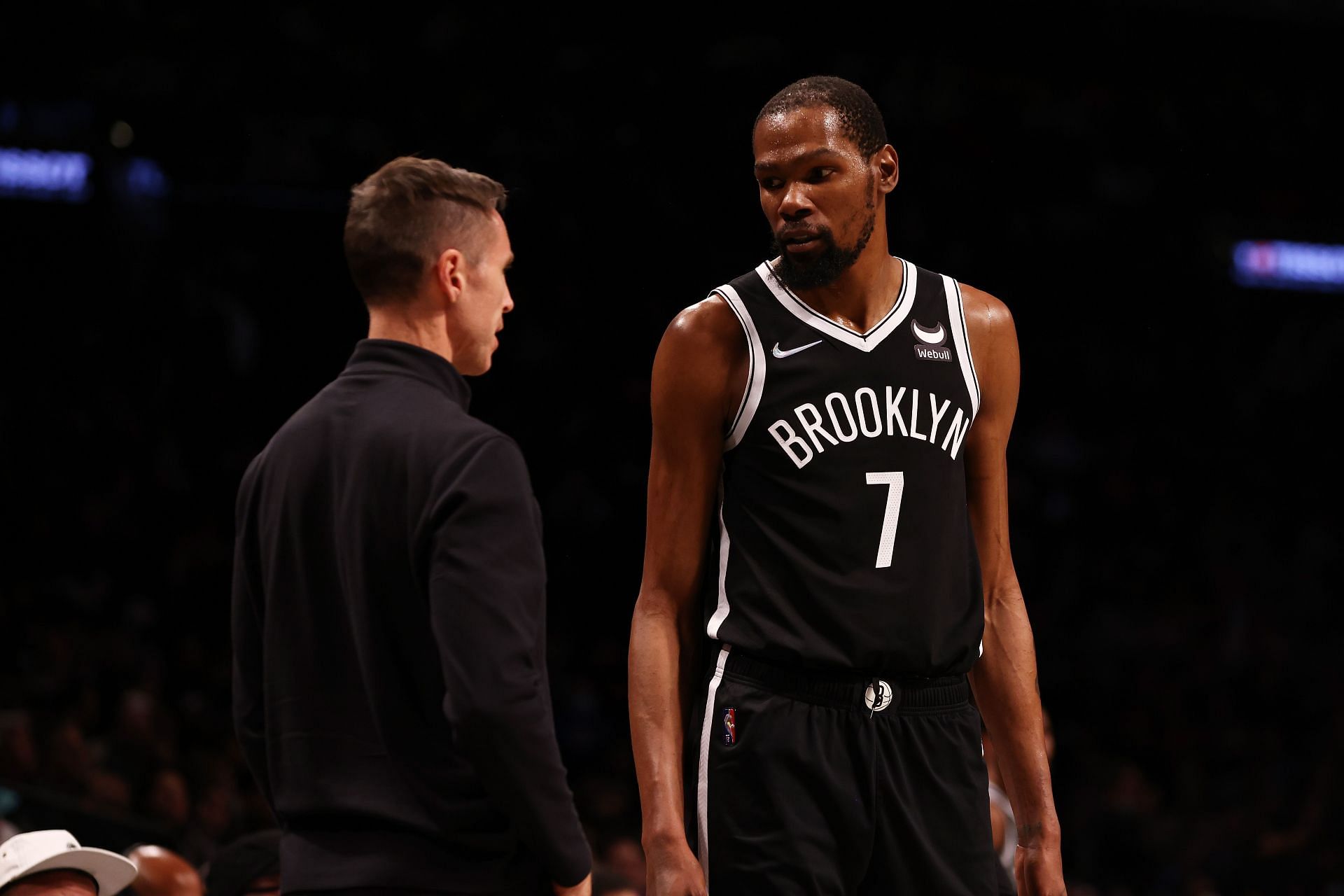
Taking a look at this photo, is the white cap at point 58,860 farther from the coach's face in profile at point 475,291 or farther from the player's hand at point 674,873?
the coach's face in profile at point 475,291

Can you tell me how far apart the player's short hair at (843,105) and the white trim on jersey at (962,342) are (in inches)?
11.6

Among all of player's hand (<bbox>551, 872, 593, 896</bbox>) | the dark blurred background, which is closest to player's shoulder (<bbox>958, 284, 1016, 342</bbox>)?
player's hand (<bbox>551, 872, 593, 896</bbox>)

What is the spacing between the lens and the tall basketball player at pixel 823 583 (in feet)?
9.18

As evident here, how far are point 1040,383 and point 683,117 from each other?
12.5 feet

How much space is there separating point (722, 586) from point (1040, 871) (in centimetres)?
80

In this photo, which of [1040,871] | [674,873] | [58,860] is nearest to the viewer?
[674,873]

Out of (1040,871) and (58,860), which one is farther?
(58,860)

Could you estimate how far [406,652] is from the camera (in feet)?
7.54

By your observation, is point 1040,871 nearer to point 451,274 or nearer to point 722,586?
point 722,586

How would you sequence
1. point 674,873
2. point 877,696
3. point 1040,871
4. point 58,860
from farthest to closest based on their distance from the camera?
point 58,860 → point 1040,871 → point 877,696 → point 674,873

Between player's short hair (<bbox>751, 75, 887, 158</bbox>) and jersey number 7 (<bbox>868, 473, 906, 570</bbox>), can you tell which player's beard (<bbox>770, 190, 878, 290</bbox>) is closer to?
player's short hair (<bbox>751, 75, 887, 158</bbox>)

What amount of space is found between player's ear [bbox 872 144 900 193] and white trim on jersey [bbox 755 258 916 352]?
15 centimetres

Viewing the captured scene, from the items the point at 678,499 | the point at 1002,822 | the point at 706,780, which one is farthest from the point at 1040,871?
the point at 1002,822

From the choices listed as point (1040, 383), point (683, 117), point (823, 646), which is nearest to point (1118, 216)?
point (1040, 383)
